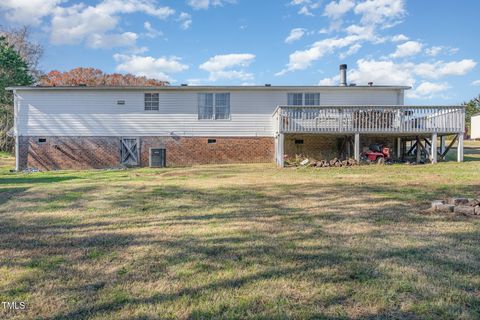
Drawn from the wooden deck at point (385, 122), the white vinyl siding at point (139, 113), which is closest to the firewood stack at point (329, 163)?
the wooden deck at point (385, 122)

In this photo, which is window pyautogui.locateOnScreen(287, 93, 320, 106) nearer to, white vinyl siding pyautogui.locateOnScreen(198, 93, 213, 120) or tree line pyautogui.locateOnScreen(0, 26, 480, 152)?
white vinyl siding pyautogui.locateOnScreen(198, 93, 213, 120)

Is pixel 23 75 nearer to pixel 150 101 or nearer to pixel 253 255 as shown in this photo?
pixel 150 101

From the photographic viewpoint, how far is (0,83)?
26.7 meters

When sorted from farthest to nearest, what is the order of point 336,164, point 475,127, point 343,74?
point 475,127, point 343,74, point 336,164

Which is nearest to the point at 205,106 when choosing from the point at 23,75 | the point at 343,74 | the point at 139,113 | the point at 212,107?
the point at 212,107

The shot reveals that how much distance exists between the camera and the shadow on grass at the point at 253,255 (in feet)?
8.86

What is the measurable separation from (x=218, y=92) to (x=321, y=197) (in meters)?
10.7

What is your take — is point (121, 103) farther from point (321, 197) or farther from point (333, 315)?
point (333, 315)

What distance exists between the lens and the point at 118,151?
16953 millimetres

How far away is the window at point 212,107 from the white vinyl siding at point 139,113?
220mm

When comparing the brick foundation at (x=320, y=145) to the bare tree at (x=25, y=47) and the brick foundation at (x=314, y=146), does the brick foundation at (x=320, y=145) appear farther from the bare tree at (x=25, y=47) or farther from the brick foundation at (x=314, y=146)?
the bare tree at (x=25, y=47)

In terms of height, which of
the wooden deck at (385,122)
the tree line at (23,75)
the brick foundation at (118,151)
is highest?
the tree line at (23,75)

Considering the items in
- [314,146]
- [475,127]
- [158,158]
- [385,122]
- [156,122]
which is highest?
[475,127]

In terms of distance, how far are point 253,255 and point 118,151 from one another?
48.0ft
